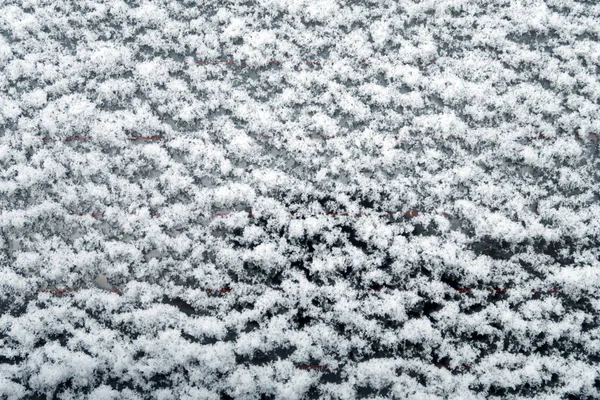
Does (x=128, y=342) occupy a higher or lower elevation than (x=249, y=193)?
lower

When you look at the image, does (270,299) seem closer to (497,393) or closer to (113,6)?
(497,393)

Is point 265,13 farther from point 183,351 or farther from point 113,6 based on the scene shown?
point 183,351

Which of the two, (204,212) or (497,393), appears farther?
(204,212)

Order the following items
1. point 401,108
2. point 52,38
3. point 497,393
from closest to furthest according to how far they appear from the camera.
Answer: point 497,393, point 401,108, point 52,38

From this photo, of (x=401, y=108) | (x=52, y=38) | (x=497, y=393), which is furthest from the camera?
(x=52, y=38)

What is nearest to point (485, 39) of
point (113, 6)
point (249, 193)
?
point (249, 193)

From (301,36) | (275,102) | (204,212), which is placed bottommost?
(204,212)
